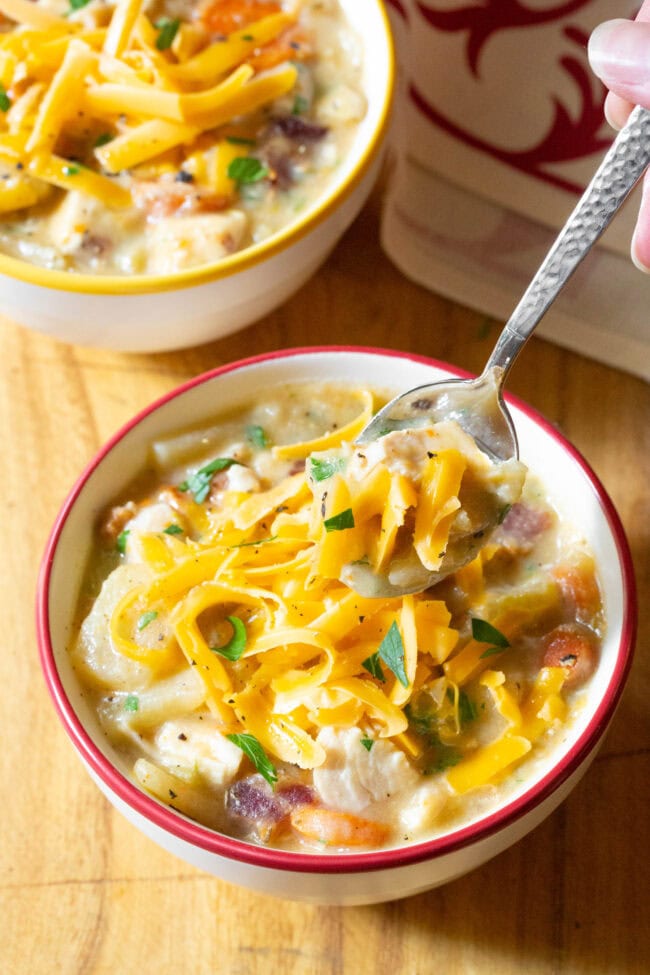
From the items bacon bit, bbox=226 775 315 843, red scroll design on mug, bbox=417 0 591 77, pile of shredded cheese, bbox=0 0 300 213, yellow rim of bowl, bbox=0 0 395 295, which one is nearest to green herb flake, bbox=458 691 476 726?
bacon bit, bbox=226 775 315 843

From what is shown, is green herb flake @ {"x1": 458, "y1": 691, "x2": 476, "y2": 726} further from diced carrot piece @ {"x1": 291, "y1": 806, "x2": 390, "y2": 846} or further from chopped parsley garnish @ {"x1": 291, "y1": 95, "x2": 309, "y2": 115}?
chopped parsley garnish @ {"x1": 291, "y1": 95, "x2": 309, "y2": 115}

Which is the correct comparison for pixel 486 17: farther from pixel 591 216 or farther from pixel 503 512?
pixel 503 512

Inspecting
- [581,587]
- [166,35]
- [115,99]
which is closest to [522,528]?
[581,587]

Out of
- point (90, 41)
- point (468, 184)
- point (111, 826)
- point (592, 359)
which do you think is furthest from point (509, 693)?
point (90, 41)

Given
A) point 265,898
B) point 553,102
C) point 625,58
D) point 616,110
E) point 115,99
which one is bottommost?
point 265,898

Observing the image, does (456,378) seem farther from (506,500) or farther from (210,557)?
(210,557)

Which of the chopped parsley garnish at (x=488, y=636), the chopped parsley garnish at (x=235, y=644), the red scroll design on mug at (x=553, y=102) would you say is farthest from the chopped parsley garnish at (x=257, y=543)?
the red scroll design on mug at (x=553, y=102)
